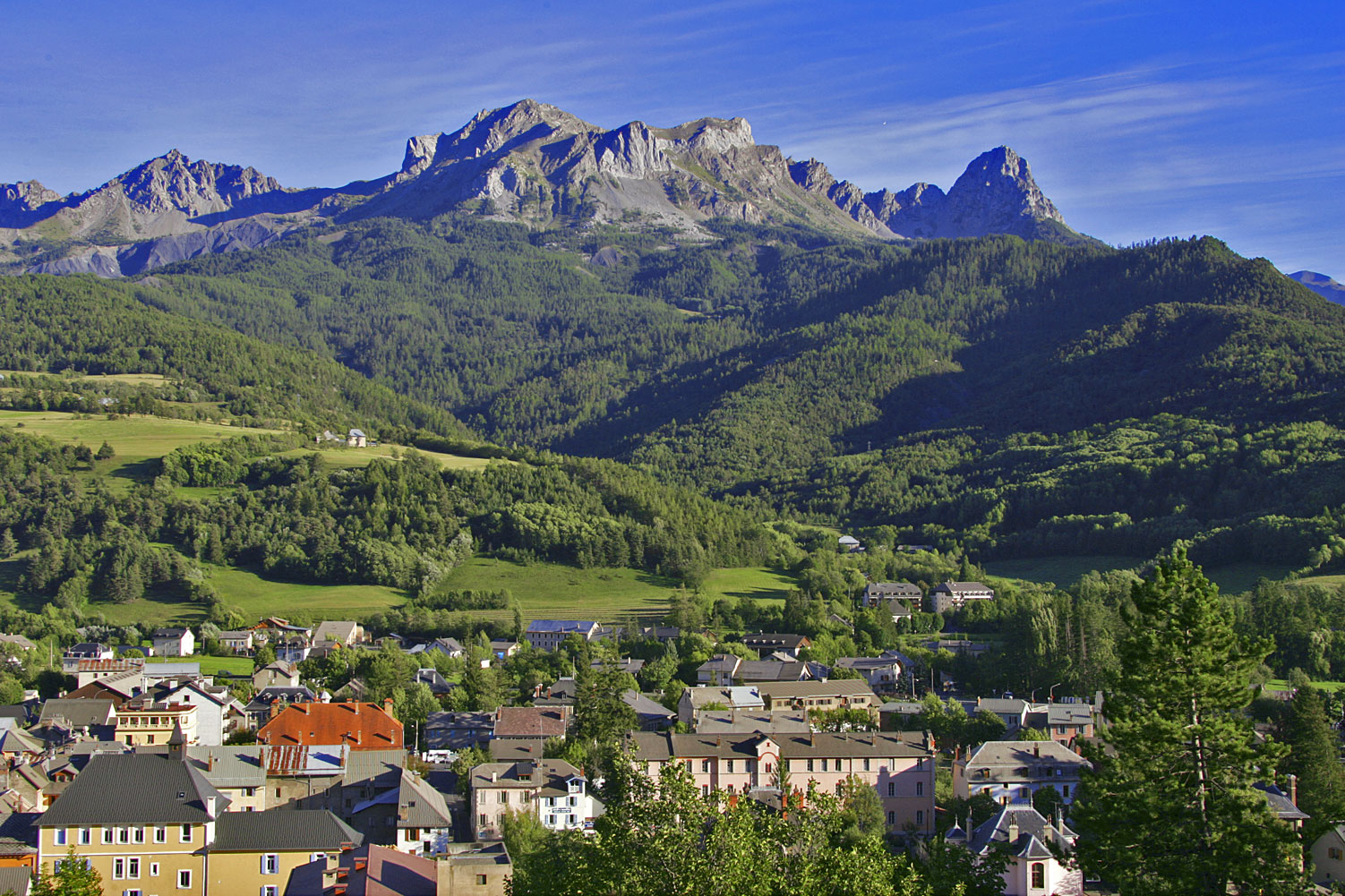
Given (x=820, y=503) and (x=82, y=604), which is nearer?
(x=82, y=604)

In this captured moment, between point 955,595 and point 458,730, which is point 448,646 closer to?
point 458,730

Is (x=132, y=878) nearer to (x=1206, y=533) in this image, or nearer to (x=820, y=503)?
(x=1206, y=533)

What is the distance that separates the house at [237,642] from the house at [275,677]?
44.1 feet

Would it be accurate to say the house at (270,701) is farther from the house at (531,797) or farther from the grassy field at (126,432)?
the grassy field at (126,432)

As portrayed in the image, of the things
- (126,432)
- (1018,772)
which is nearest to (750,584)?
(1018,772)

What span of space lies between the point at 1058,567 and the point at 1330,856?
314 feet

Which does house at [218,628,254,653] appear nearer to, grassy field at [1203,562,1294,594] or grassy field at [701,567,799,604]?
grassy field at [701,567,799,604]

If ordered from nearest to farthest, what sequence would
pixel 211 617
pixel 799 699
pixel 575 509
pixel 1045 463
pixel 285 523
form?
pixel 799 699 < pixel 211 617 < pixel 285 523 < pixel 575 509 < pixel 1045 463

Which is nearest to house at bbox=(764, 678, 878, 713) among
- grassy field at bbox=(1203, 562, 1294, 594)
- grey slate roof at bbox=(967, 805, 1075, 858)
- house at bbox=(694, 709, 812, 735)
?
house at bbox=(694, 709, 812, 735)

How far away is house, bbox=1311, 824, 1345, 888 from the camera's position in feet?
160

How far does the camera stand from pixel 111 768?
157 ft

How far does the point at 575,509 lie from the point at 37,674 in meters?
65.2

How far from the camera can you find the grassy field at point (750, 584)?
121750 millimetres

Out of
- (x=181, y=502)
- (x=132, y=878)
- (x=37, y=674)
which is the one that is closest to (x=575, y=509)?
(x=181, y=502)
